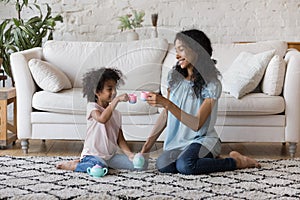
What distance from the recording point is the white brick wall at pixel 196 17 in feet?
17.4

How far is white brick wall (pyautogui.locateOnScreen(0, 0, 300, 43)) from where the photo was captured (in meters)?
5.31

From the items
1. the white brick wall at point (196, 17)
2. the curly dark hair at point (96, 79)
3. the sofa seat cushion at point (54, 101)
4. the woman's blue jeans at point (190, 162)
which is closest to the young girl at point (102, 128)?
the curly dark hair at point (96, 79)

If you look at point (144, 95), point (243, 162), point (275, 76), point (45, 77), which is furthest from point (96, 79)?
point (275, 76)

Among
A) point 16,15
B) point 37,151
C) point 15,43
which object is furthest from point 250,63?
point 16,15

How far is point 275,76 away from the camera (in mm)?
3846

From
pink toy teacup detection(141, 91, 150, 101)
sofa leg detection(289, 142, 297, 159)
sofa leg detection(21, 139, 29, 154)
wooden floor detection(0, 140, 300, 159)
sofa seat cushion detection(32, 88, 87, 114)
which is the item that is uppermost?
pink toy teacup detection(141, 91, 150, 101)

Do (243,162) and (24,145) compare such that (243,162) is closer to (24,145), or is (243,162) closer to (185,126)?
(185,126)

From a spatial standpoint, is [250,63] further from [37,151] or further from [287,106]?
[37,151]

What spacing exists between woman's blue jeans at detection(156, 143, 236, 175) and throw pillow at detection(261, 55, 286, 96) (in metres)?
0.79

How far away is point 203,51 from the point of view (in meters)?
3.16

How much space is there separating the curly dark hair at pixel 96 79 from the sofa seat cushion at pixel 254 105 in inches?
36.7

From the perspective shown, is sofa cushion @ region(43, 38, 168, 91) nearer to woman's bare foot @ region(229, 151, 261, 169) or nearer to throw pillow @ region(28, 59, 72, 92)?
throw pillow @ region(28, 59, 72, 92)

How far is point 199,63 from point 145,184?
709 mm

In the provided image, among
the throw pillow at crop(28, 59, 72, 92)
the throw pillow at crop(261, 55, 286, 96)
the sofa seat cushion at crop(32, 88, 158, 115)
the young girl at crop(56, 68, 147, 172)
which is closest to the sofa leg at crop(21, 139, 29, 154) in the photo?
the sofa seat cushion at crop(32, 88, 158, 115)
